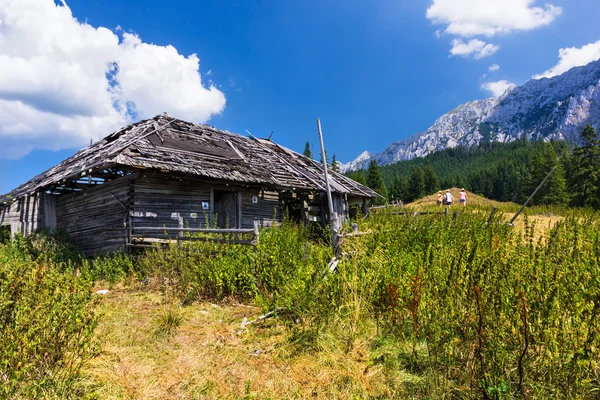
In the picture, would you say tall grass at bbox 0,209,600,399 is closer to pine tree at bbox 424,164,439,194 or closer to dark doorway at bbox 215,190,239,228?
dark doorway at bbox 215,190,239,228

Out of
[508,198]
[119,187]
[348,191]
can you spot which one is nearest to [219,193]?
[119,187]

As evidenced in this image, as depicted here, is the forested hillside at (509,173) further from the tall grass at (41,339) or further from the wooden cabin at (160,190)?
the tall grass at (41,339)

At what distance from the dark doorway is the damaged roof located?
1100mm

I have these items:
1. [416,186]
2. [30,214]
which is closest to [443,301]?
[30,214]

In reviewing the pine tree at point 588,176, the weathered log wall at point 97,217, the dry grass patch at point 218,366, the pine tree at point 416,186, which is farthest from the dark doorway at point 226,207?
the pine tree at point 416,186

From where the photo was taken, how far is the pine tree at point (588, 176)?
106 ft

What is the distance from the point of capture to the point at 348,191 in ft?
49.3

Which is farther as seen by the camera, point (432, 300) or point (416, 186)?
point (416, 186)

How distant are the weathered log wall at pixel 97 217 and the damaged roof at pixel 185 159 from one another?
880mm

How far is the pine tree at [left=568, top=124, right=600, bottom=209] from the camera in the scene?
32438 mm

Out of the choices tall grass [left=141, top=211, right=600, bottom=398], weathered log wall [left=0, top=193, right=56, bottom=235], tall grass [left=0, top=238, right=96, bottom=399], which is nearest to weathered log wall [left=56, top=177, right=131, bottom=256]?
weathered log wall [left=0, top=193, right=56, bottom=235]

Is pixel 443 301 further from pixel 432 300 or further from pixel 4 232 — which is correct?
pixel 4 232

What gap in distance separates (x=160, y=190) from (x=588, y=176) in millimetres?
40525

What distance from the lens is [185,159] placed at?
11.0 meters
